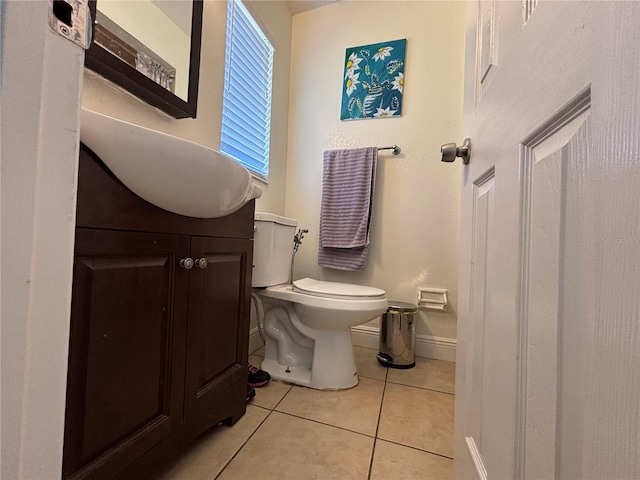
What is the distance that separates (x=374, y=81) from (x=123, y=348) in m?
1.84

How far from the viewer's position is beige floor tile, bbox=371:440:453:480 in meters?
0.76

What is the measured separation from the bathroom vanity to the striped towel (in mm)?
909

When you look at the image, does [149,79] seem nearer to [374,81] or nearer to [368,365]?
[374,81]

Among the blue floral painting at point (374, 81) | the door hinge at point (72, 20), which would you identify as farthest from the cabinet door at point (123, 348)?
the blue floral painting at point (374, 81)

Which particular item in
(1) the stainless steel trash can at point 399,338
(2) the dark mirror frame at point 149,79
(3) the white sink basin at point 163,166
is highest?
(2) the dark mirror frame at point 149,79

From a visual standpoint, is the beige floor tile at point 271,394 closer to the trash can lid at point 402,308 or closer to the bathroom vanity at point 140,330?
the bathroom vanity at point 140,330

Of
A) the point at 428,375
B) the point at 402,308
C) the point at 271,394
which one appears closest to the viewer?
the point at 271,394

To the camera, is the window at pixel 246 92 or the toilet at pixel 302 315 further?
the window at pixel 246 92

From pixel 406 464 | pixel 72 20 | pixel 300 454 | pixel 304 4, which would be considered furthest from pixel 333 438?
pixel 304 4

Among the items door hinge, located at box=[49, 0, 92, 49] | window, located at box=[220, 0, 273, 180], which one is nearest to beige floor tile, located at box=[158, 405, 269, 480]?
door hinge, located at box=[49, 0, 92, 49]

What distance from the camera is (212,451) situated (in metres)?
0.82

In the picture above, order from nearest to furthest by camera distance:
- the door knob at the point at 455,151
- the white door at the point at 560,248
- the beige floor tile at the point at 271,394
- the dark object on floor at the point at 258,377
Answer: the white door at the point at 560,248, the door knob at the point at 455,151, the beige floor tile at the point at 271,394, the dark object on floor at the point at 258,377

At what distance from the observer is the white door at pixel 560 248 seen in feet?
0.65

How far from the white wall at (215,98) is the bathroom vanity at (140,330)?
451 millimetres
